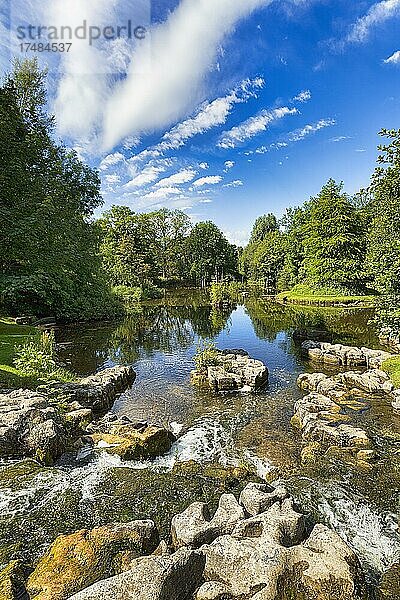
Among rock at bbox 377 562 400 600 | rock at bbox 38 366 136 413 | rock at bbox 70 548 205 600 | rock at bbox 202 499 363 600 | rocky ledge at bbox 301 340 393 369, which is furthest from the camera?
rocky ledge at bbox 301 340 393 369

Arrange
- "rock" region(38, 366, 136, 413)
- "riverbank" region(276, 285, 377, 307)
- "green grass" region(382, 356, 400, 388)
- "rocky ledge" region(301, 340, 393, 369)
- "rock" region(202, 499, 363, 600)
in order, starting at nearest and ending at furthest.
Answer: "rock" region(202, 499, 363, 600)
"rock" region(38, 366, 136, 413)
"green grass" region(382, 356, 400, 388)
"rocky ledge" region(301, 340, 393, 369)
"riverbank" region(276, 285, 377, 307)

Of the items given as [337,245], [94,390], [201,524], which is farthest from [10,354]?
[337,245]

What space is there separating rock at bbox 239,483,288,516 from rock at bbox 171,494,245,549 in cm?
26

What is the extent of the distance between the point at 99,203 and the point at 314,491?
114 feet

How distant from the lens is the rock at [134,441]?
364 inches

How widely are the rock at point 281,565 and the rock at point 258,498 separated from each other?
78 cm

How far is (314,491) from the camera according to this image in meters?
7.58

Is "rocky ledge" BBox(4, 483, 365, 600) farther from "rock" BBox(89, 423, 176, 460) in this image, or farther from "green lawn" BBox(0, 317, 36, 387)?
"green lawn" BBox(0, 317, 36, 387)

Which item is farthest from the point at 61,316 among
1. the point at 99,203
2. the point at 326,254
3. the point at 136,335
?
the point at 326,254

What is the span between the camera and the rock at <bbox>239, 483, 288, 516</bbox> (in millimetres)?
6312

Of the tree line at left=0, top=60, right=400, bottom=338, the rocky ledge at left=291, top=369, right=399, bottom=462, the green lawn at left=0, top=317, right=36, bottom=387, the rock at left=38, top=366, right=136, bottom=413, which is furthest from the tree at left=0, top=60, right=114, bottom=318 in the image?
the rocky ledge at left=291, top=369, right=399, bottom=462

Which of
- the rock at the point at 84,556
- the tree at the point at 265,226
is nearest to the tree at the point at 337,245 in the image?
the rock at the point at 84,556

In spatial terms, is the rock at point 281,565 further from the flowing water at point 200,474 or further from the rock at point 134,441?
the rock at point 134,441

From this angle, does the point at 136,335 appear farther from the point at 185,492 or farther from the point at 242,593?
the point at 242,593
